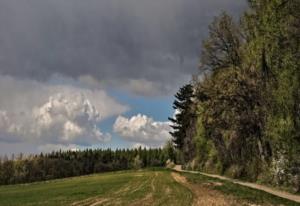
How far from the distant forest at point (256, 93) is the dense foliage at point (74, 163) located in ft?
272

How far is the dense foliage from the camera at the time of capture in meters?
134

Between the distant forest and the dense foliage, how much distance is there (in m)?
83.0

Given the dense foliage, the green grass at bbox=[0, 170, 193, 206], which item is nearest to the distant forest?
the green grass at bbox=[0, 170, 193, 206]

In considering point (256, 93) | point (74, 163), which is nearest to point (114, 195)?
point (256, 93)

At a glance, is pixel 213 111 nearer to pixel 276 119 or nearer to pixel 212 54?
pixel 212 54

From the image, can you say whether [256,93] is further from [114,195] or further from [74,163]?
[74,163]

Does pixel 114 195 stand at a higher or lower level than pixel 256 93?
lower

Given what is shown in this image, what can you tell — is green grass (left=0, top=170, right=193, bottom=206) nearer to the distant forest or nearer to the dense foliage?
the distant forest

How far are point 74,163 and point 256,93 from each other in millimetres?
127757

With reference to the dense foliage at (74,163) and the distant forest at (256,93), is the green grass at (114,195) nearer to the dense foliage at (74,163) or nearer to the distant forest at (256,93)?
the distant forest at (256,93)

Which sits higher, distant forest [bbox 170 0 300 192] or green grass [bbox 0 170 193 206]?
distant forest [bbox 170 0 300 192]

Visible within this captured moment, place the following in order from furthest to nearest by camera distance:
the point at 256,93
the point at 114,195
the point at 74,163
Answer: the point at 74,163 → the point at 256,93 → the point at 114,195

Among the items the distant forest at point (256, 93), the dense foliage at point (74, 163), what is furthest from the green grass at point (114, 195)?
the dense foliage at point (74, 163)

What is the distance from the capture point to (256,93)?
42.7 metres
